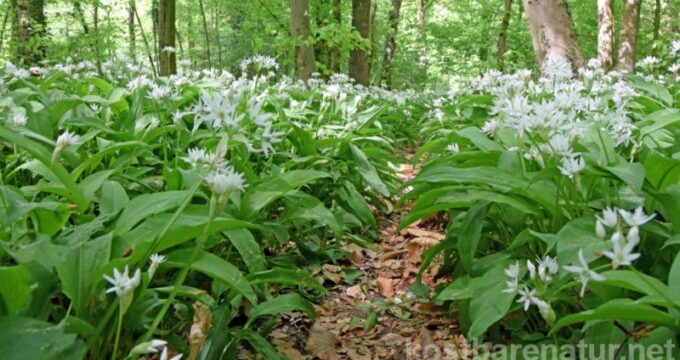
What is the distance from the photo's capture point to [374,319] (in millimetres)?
2080

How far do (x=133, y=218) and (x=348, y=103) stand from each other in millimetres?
3638

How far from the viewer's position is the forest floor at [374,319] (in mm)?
1890

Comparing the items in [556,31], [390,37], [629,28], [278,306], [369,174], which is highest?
[390,37]

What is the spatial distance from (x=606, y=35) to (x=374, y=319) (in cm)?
776

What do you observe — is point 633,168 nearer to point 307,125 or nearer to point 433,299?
point 433,299

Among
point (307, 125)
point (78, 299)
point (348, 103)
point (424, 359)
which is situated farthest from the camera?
point (348, 103)

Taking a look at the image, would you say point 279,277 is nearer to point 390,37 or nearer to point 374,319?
point 374,319

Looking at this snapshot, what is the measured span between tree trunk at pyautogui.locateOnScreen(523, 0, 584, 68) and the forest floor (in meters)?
3.45

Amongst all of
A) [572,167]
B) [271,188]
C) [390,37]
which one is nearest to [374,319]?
[271,188]

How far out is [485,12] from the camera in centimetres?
1786

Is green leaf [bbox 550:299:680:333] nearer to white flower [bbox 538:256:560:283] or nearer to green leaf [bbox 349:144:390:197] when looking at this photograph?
white flower [bbox 538:256:560:283]

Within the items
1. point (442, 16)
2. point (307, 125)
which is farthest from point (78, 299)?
point (442, 16)

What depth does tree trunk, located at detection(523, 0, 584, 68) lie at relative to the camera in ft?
18.1

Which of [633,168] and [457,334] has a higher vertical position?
[633,168]
